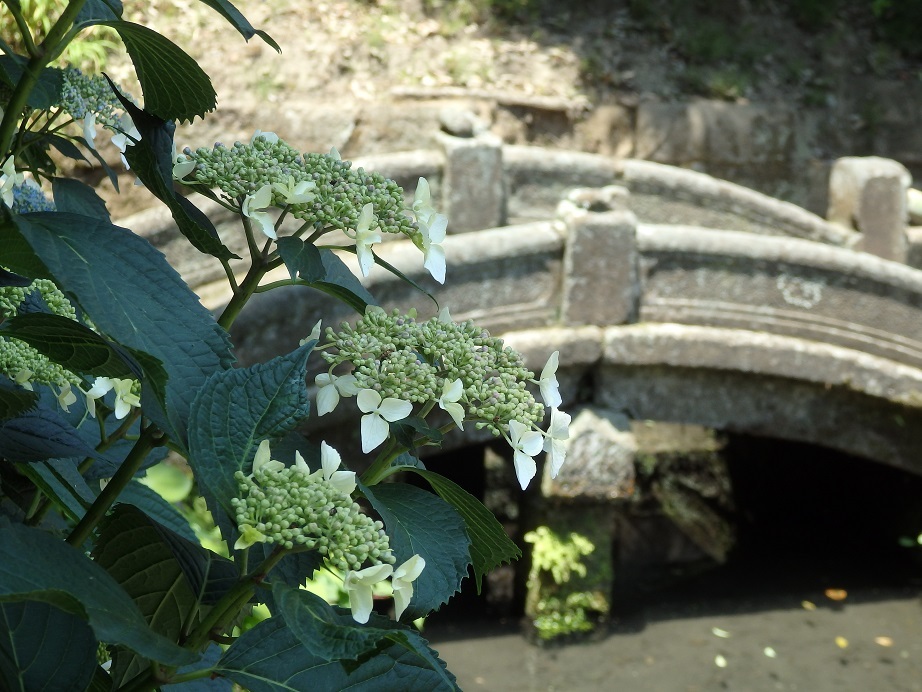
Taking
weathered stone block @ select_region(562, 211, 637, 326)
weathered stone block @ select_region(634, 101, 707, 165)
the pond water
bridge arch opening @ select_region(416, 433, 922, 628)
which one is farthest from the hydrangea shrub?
weathered stone block @ select_region(634, 101, 707, 165)

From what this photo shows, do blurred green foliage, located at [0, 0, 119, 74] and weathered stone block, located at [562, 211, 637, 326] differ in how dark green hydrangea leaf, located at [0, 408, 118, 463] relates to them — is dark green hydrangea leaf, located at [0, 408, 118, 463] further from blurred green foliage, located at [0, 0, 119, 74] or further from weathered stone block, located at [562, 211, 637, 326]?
blurred green foliage, located at [0, 0, 119, 74]

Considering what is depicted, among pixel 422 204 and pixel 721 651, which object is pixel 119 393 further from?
pixel 721 651

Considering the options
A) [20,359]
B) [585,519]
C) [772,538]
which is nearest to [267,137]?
[20,359]

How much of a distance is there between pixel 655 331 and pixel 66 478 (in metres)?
4.26

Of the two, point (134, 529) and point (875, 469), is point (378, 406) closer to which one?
point (134, 529)

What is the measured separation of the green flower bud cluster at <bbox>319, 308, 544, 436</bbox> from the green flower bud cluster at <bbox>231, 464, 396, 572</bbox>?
14cm

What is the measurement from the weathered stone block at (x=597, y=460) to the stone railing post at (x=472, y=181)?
1.16 metres

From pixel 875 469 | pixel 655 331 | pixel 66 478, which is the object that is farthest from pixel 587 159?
pixel 66 478

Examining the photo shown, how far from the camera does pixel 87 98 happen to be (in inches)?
42.2

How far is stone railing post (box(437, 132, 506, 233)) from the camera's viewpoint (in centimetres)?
517

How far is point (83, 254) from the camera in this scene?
2.39 feet

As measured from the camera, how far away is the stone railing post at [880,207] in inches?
236

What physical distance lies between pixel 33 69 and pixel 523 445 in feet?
1.59

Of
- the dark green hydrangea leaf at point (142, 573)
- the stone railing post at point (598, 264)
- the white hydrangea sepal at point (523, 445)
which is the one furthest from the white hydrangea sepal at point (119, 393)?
the stone railing post at point (598, 264)
